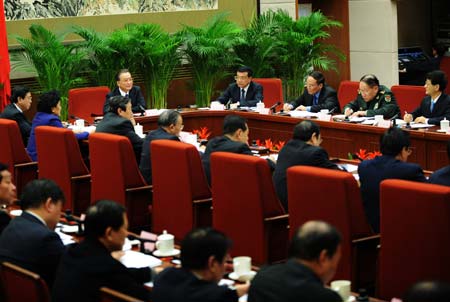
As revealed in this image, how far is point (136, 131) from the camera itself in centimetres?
839

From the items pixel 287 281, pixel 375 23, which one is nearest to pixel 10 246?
pixel 287 281

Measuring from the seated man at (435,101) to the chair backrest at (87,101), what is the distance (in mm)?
3668

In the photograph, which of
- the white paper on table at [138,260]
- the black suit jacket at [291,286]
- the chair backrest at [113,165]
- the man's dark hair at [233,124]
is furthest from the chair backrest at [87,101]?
the black suit jacket at [291,286]

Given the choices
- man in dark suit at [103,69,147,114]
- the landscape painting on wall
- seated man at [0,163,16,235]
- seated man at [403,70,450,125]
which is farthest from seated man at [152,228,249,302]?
the landscape painting on wall

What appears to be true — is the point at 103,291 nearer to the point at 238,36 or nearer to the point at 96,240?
the point at 96,240

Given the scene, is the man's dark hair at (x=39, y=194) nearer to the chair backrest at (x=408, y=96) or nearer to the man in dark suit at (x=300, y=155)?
the man in dark suit at (x=300, y=155)

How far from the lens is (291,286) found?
3.20 meters

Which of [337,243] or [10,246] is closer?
[337,243]

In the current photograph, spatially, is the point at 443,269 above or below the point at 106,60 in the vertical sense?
below

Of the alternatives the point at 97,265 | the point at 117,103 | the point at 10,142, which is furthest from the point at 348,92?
the point at 97,265

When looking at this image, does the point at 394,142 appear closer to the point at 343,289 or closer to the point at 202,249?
the point at 343,289

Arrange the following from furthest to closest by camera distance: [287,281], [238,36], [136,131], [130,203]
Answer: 1. [238,36]
2. [136,131]
3. [130,203]
4. [287,281]

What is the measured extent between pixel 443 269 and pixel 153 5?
8077 mm

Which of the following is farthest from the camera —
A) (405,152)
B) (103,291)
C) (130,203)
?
(130,203)
